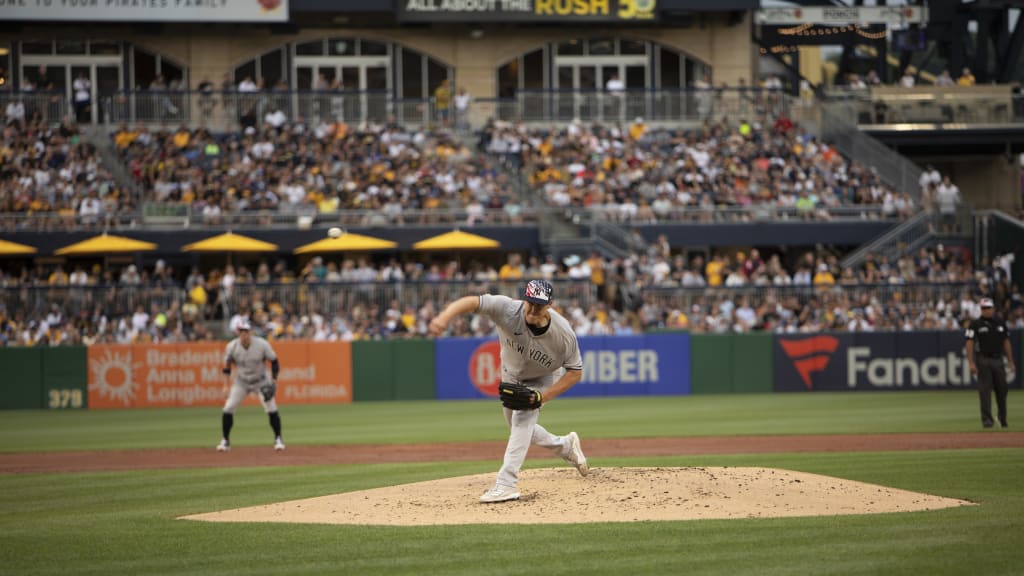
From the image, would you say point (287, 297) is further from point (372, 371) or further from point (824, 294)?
point (824, 294)

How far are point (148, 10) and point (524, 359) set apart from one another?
35859 mm

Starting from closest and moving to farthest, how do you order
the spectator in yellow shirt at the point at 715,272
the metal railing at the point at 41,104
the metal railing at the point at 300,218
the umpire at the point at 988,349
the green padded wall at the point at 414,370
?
the umpire at the point at 988,349 → the green padded wall at the point at 414,370 → the spectator in yellow shirt at the point at 715,272 → the metal railing at the point at 300,218 → the metal railing at the point at 41,104

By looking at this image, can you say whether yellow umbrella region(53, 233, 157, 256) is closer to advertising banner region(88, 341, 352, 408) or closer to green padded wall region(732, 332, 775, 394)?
advertising banner region(88, 341, 352, 408)

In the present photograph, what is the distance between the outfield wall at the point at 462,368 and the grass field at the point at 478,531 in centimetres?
773

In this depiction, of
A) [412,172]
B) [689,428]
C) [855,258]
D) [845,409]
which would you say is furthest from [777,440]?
[412,172]

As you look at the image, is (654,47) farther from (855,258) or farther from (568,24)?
(855,258)

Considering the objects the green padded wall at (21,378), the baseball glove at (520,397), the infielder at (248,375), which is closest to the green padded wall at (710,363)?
the infielder at (248,375)

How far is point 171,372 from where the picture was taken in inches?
1180

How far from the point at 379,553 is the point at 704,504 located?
3.12 meters

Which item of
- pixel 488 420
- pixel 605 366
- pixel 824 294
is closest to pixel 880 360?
pixel 824 294

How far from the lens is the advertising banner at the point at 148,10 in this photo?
42.6 metres

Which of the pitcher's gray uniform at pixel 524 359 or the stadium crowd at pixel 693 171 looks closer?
the pitcher's gray uniform at pixel 524 359

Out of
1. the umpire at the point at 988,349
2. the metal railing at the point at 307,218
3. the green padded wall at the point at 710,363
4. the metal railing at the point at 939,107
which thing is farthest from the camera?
the metal railing at the point at 939,107

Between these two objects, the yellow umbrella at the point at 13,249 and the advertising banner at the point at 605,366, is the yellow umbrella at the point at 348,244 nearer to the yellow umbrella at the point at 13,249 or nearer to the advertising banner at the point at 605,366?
the advertising banner at the point at 605,366
